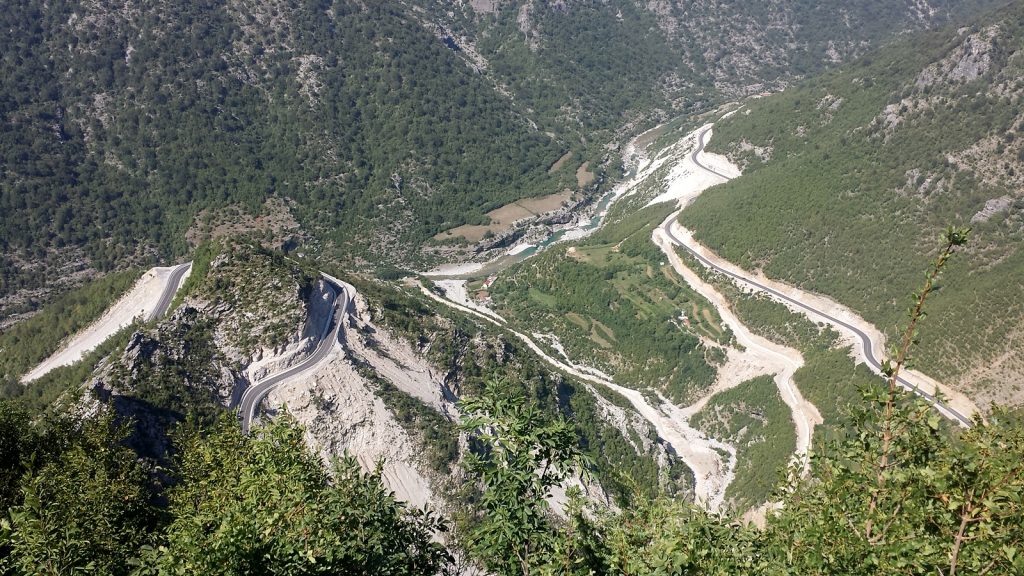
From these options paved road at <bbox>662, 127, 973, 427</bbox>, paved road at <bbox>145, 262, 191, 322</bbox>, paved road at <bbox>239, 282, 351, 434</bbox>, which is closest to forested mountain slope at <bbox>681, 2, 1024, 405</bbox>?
paved road at <bbox>662, 127, 973, 427</bbox>

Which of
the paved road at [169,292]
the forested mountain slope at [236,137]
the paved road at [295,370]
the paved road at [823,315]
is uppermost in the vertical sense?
the forested mountain slope at [236,137]

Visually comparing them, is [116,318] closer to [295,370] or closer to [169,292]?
[169,292]

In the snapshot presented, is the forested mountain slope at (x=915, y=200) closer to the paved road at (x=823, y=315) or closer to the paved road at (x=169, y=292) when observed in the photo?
the paved road at (x=823, y=315)

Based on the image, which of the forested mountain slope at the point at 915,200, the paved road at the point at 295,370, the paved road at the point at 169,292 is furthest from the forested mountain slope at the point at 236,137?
the paved road at the point at 295,370

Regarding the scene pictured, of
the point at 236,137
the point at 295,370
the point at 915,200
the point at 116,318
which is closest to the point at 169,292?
the point at 116,318

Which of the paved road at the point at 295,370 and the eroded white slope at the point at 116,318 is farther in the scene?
the eroded white slope at the point at 116,318
